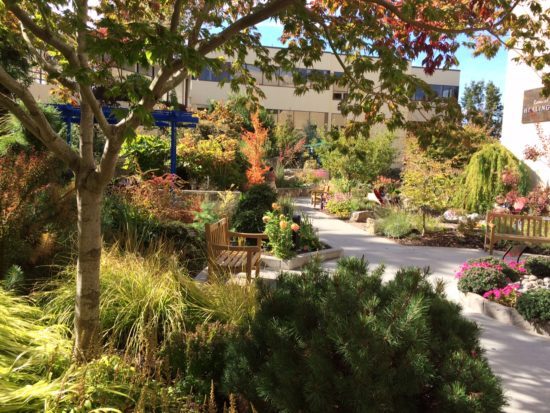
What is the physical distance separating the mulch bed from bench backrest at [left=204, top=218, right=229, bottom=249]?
522 cm

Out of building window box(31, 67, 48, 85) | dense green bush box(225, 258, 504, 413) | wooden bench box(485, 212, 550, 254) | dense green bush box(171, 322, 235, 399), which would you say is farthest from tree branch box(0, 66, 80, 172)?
wooden bench box(485, 212, 550, 254)

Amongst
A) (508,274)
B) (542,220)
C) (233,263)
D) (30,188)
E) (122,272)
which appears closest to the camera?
(122,272)

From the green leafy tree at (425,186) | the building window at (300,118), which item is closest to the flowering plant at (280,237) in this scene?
the green leafy tree at (425,186)

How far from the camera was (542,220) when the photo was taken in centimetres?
912

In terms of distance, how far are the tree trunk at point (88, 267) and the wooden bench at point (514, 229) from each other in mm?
8046

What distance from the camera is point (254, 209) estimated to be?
8.46 m

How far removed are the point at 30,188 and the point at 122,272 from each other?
1.86 meters

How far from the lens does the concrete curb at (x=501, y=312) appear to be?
5.23m

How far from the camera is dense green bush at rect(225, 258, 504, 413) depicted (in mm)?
2137

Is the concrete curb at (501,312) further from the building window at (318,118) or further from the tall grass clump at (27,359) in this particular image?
the building window at (318,118)

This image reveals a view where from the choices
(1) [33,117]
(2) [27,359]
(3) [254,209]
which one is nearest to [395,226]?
(3) [254,209]

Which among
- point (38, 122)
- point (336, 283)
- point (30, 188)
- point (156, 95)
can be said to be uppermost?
point (156, 95)

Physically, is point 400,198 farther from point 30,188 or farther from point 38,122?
point 38,122

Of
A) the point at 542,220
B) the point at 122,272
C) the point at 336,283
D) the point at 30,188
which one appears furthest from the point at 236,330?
the point at 542,220
